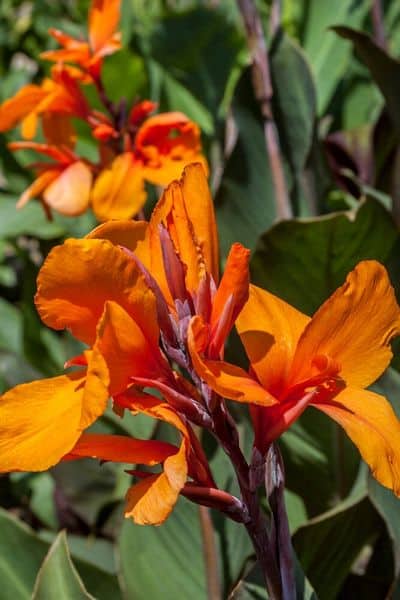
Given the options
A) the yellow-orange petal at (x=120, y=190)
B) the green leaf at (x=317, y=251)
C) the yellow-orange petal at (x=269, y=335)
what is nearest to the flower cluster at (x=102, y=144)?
the yellow-orange petal at (x=120, y=190)

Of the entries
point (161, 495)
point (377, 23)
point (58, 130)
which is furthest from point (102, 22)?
point (161, 495)

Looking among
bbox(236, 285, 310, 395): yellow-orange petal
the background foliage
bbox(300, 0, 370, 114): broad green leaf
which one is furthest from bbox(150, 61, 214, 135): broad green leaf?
bbox(236, 285, 310, 395): yellow-orange petal

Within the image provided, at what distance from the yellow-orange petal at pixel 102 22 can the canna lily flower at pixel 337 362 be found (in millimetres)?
786

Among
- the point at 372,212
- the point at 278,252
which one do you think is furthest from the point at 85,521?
the point at 372,212

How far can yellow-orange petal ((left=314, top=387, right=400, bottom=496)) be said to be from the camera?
567mm

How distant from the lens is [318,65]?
206 centimetres

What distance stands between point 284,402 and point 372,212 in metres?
0.60

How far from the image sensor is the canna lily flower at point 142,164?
1196 millimetres

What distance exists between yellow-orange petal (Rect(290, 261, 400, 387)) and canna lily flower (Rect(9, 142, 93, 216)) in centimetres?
64

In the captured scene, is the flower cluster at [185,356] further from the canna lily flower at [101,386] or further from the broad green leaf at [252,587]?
the broad green leaf at [252,587]

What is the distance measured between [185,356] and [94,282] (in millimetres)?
75

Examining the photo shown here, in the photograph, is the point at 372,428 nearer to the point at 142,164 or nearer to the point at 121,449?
the point at 121,449

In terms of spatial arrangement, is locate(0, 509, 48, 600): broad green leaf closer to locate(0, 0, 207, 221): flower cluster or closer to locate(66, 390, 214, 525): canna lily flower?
locate(0, 0, 207, 221): flower cluster

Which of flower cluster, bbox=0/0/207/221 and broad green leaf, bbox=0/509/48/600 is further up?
flower cluster, bbox=0/0/207/221
